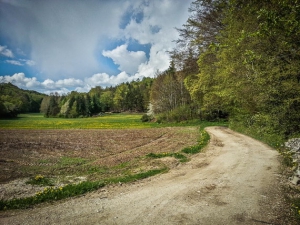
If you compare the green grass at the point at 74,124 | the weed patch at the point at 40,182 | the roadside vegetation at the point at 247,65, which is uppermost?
the roadside vegetation at the point at 247,65

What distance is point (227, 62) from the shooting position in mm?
18625

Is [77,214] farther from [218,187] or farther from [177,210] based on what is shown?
[218,187]

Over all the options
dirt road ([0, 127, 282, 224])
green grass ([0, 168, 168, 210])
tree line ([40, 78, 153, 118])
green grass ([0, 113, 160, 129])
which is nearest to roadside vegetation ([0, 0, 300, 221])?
dirt road ([0, 127, 282, 224])

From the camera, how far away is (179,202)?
6414 mm

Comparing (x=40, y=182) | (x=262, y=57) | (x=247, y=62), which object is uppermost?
(x=262, y=57)

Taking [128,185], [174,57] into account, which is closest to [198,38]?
[174,57]

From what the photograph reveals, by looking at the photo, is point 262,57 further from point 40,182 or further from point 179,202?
point 40,182

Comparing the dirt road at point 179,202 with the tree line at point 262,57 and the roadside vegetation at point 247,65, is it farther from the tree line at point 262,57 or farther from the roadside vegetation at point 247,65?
the tree line at point 262,57

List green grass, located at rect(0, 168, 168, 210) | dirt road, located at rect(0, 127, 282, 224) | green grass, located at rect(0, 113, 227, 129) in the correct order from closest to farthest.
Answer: dirt road, located at rect(0, 127, 282, 224) → green grass, located at rect(0, 168, 168, 210) → green grass, located at rect(0, 113, 227, 129)

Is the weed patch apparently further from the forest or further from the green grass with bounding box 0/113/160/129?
the green grass with bounding box 0/113/160/129

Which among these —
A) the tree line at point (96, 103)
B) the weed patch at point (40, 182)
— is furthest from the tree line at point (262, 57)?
the tree line at point (96, 103)

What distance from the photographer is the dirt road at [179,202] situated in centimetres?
544

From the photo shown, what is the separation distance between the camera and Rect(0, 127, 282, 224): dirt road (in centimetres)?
544

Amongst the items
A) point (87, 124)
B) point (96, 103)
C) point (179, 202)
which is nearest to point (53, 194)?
point (179, 202)
